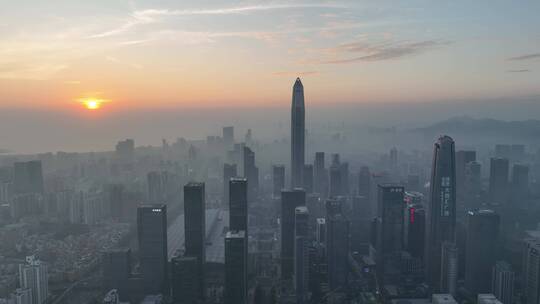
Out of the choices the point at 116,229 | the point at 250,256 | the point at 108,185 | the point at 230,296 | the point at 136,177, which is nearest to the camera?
the point at 230,296

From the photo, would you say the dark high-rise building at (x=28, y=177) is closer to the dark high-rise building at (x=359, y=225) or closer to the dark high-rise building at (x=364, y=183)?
the dark high-rise building at (x=359, y=225)

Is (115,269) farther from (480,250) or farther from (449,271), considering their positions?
(480,250)

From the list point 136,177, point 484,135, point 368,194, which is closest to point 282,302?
point 368,194

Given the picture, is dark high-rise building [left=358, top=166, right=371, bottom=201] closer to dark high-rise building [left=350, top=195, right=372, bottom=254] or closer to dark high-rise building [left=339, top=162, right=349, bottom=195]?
dark high-rise building [left=339, top=162, right=349, bottom=195]

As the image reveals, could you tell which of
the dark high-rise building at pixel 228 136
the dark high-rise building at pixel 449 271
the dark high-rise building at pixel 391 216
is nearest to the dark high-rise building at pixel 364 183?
the dark high-rise building at pixel 391 216

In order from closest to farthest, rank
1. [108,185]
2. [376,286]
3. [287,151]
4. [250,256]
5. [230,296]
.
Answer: [230,296] → [376,286] → [250,256] → [108,185] → [287,151]

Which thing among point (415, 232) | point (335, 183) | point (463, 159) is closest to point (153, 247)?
point (415, 232)

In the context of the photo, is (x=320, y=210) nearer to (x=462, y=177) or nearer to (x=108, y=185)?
(x=462, y=177)
